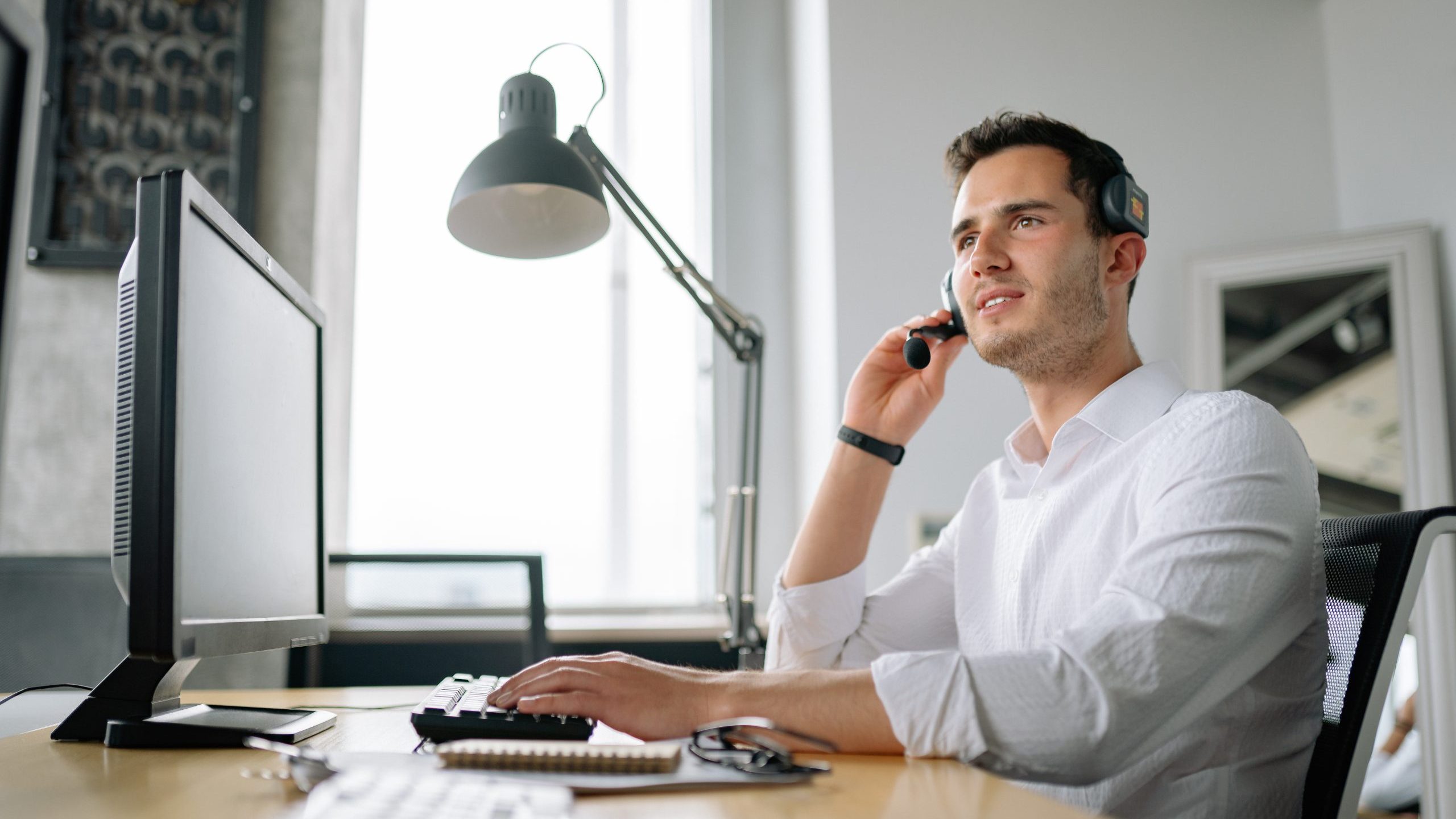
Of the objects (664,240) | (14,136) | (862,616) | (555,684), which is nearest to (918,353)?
(862,616)

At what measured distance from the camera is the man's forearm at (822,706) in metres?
0.74

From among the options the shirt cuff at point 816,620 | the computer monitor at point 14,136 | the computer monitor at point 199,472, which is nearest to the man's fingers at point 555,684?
the computer monitor at point 199,472

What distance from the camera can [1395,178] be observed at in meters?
2.48

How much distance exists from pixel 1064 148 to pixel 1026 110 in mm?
1248

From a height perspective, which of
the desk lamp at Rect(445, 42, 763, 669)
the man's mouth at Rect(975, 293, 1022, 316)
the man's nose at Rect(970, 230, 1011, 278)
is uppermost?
the desk lamp at Rect(445, 42, 763, 669)

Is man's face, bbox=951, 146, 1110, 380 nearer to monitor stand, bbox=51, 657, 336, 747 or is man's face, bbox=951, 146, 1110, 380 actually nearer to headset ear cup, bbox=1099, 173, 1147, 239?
headset ear cup, bbox=1099, 173, 1147, 239

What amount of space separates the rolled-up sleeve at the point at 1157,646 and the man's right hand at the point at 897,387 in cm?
51

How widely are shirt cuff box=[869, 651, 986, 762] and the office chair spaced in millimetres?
345

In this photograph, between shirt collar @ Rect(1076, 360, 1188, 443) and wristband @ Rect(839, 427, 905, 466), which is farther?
wristband @ Rect(839, 427, 905, 466)

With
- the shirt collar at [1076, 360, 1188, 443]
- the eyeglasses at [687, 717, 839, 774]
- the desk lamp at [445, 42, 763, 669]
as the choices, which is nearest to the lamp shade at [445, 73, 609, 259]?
the desk lamp at [445, 42, 763, 669]

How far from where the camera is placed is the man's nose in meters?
1.27

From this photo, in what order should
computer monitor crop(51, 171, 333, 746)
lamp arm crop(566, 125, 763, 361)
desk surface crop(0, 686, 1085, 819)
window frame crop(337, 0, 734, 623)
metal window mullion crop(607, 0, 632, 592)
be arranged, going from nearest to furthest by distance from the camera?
desk surface crop(0, 686, 1085, 819)
computer monitor crop(51, 171, 333, 746)
lamp arm crop(566, 125, 763, 361)
window frame crop(337, 0, 734, 623)
metal window mullion crop(607, 0, 632, 592)

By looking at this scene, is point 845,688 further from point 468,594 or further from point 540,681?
point 468,594

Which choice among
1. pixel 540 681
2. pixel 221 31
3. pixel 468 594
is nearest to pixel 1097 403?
pixel 540 681
